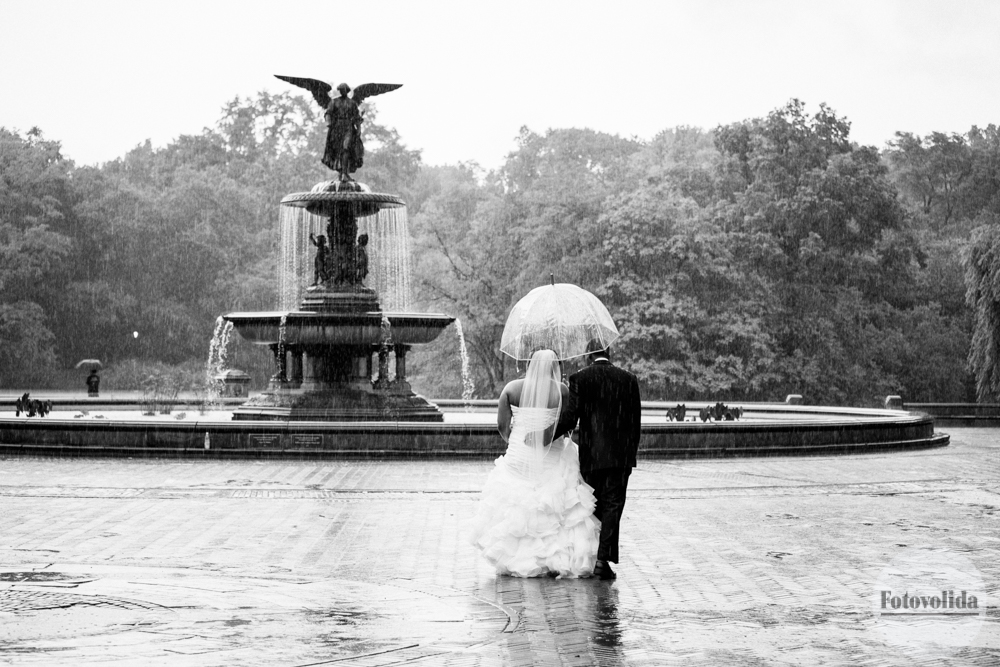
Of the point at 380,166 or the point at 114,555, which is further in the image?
the point at 380,166

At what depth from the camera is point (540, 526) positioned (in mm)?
9250

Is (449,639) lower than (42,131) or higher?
lower

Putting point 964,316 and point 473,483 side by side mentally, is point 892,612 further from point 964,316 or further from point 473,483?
point 964,316

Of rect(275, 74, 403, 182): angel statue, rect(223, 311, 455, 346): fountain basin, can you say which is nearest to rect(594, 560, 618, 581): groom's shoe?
rect(223, 311, 455, 346): fountain basin

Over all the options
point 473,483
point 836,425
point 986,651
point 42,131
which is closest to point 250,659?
point 986,651

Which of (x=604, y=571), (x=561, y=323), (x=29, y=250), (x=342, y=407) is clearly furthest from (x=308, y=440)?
(x=29, y=250)

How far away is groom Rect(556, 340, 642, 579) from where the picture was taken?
937 cm

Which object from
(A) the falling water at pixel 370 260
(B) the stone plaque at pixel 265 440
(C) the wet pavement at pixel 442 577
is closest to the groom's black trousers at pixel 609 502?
(C) the wet pavement at pixel 442 577

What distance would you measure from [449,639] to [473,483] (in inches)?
360

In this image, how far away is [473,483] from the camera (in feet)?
52.5

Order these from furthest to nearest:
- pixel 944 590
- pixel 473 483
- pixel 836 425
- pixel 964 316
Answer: pixel 964 316 < pixel 836 425 < pixel 473 483 < pixel 944 590

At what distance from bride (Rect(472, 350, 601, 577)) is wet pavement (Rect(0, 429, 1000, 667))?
0.19 m

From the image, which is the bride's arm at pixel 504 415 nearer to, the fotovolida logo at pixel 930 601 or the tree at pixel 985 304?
the fotovolida logo at pixel 930 601

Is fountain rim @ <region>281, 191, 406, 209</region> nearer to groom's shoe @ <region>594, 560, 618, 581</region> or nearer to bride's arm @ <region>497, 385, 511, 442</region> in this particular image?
bride's arm @ <region>497, 385, 511, 442</region>
